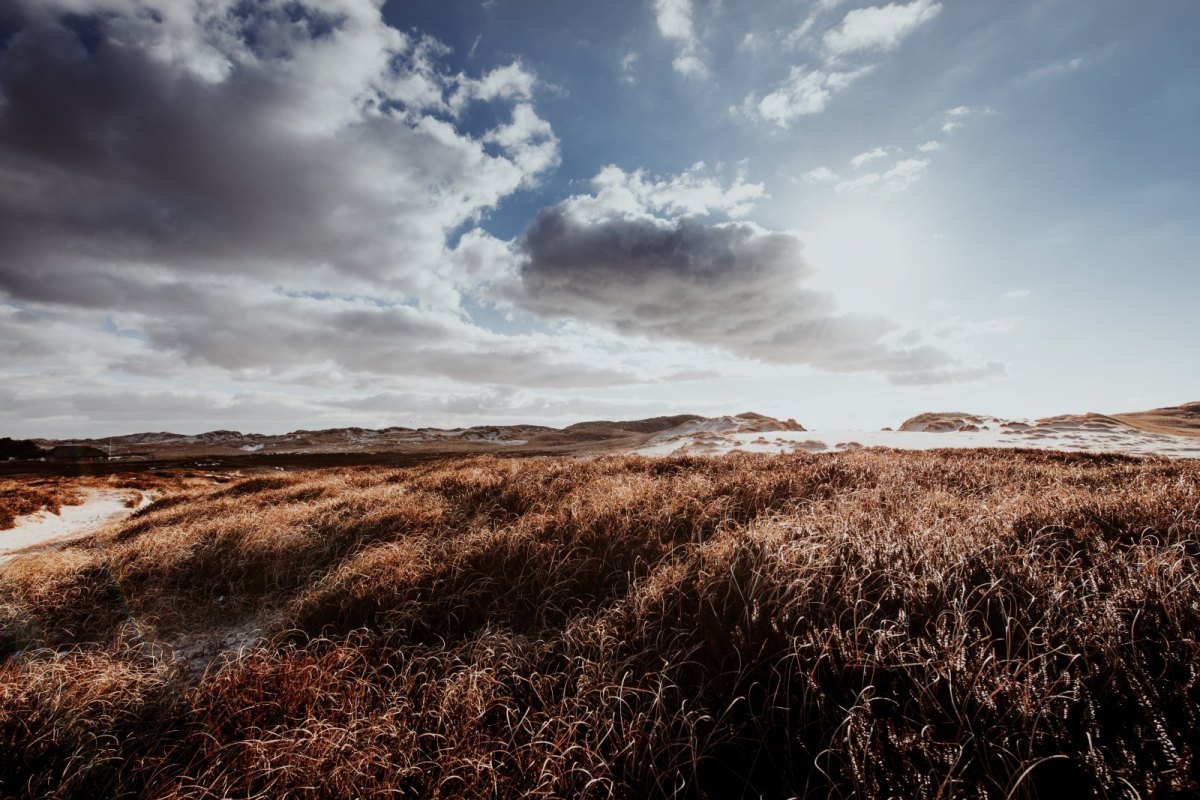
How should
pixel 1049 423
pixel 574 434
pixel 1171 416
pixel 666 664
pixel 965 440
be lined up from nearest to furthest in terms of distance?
pixel 666 664 → pixel 965 440 → pixel 1049 423 → pixel 1171 416 → pixel 574 434

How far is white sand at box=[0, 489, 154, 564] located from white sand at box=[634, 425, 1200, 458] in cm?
1982

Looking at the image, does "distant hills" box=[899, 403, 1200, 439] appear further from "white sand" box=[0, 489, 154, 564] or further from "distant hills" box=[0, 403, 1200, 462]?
"white sand" box=[0, 489, 154, 564]

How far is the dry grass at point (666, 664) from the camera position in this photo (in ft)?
6.93

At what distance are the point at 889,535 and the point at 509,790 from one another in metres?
3.50

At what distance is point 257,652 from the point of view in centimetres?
376

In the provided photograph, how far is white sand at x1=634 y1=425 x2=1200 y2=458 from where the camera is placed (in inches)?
805

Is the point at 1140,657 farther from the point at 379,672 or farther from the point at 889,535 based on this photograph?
the point at 379,672

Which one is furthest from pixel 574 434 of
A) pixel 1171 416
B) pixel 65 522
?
pixel 1171 416

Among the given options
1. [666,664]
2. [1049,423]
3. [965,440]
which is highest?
[1049,423]

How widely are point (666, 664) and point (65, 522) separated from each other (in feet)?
67.7

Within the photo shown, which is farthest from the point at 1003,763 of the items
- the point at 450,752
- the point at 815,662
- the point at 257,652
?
the point at 257,652

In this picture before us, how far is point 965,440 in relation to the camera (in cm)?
2345

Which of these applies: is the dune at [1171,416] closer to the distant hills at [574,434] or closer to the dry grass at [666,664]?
the distant hills at [574,434]

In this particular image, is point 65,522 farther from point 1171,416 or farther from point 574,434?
point 1171,416
